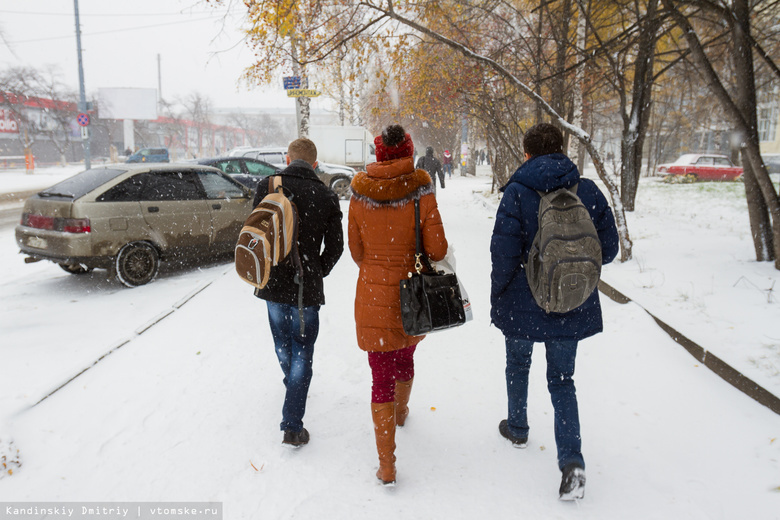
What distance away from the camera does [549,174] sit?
2.56 meters

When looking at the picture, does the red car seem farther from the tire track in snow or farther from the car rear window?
the car rear window

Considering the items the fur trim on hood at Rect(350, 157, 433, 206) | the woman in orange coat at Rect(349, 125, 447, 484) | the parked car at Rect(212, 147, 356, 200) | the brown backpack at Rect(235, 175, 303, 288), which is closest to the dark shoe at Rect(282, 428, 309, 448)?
the woman in orange coat at Rect(349, 125, 447, 484)

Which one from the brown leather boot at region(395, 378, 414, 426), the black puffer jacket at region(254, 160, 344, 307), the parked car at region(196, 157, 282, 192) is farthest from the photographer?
the parked car at region(196, 157, 282, 192)

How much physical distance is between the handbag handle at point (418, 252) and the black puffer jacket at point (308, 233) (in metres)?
0.57

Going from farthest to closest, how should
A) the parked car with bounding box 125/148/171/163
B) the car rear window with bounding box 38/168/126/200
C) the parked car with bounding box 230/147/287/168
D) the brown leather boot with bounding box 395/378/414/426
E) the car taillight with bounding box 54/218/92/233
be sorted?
1. the parked car with bounding box 125/148/171/163
2. the parked car with bounding box 230/147/287/168
3. the car rear window with bounding box 38/168/126/200
4. the car taillight with bounding box 54/218/92/233
5. the brown leather boot with bounding box 395/378/414/426

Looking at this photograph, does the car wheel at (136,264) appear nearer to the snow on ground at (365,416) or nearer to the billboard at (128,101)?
the snow on ground at (365,416)

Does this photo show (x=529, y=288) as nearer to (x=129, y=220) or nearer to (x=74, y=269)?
(x=129, y=220)

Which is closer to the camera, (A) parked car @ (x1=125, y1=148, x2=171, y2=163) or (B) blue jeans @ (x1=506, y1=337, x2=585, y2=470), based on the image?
(B) blue jeans @ (x1=506, y1=337, x2=585, y2=470)

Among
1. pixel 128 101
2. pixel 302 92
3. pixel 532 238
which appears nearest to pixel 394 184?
pixel 532 238

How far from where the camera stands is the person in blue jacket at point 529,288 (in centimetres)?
261

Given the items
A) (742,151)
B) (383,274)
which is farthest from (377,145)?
(742,151)

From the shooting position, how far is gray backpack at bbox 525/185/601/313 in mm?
2465

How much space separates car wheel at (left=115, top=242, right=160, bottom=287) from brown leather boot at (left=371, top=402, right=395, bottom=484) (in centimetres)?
554

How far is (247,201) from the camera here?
28.3 feet
